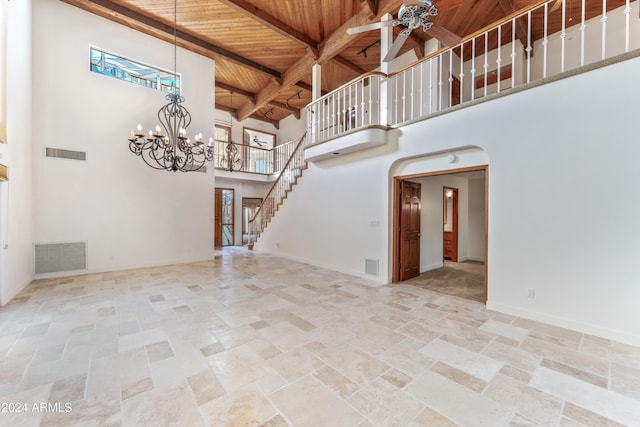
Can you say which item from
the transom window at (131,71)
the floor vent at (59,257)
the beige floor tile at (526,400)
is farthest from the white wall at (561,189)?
the floor vent at (59,257)

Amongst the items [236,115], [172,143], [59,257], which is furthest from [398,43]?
[236,115]

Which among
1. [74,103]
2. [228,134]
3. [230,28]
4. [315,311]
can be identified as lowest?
[315,311]

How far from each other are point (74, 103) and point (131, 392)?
6.13 metres

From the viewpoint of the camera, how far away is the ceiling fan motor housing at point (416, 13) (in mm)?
2725

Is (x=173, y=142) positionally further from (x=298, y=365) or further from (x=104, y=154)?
(x=298, y=365)

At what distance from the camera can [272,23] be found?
551 centimetres

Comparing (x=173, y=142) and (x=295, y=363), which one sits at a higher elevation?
(x=173, y=142)

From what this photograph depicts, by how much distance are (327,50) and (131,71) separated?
15.2 feet

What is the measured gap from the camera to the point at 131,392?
6.20 ft

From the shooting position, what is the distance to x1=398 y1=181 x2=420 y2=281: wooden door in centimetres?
512

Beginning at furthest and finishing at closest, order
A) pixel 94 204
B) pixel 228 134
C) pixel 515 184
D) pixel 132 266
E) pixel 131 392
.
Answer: pixel 228 134, pixel 132 266, pixel 94 204, pixel 515 184, pixel 131 392

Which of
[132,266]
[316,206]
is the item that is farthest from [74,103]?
[316,206]

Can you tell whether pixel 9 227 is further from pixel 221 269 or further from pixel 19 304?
pixel 221 269

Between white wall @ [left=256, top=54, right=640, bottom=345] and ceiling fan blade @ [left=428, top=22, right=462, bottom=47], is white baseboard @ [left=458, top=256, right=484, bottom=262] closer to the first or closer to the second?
white wall @ [left=256, top=54, right=640, bottom=345]
